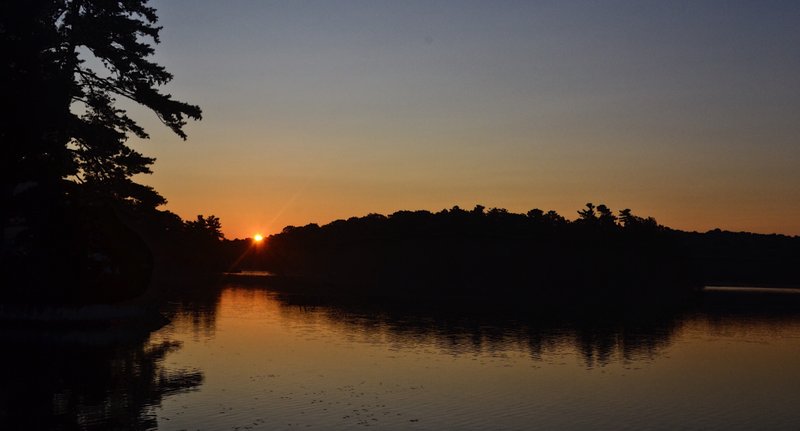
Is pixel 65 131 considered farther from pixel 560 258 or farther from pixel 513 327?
pixel 560 258

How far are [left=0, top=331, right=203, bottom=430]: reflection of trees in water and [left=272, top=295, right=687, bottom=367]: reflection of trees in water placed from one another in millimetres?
15895

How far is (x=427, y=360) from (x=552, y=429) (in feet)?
46.7

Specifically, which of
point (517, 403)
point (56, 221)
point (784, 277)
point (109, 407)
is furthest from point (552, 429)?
point (784, 277)

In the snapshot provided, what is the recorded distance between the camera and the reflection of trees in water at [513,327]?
43.2 m

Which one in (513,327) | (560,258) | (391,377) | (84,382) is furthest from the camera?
(560,258)

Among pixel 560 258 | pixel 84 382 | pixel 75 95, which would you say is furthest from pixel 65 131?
pixel 560 258

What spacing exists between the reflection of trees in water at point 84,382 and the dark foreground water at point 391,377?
7 cm

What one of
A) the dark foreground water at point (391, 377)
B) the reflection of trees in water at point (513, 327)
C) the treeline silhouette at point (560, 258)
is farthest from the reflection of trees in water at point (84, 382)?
the treeline silhouette at point (560, 258)

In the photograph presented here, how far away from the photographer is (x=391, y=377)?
3059 centimetres

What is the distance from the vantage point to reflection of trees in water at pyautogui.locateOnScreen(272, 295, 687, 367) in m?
43.2

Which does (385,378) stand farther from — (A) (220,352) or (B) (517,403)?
(A) (220,352)

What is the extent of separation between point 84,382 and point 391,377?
1147cm

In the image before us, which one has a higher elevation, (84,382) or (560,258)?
(560,258)

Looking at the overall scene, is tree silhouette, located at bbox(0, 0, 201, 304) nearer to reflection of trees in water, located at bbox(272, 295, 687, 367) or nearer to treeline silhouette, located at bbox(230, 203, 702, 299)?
reflection of trees in water, located at bbox(272, 295, 687, 367)
